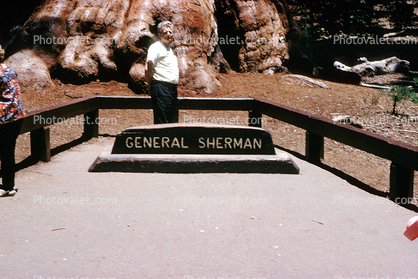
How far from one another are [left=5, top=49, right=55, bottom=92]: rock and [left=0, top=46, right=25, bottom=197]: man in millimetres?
7993

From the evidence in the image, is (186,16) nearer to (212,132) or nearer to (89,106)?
(89,106)

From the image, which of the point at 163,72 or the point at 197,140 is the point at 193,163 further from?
the point at 163,72

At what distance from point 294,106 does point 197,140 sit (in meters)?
7.25

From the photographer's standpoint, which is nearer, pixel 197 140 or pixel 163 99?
pixel 197 140

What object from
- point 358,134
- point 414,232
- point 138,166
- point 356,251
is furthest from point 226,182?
point 414,232

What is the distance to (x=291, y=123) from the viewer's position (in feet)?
A: 26.0

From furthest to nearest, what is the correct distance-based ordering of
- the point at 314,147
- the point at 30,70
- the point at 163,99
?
the point at 30,70
the point at 314,147
the point at 163,99

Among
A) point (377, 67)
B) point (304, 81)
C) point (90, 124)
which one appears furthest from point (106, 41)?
point (377, 67)

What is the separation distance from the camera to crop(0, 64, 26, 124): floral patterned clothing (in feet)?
16.4

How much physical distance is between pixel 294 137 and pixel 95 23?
287 inches

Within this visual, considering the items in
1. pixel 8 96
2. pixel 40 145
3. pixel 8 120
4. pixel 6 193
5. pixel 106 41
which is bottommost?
pixel 6 193

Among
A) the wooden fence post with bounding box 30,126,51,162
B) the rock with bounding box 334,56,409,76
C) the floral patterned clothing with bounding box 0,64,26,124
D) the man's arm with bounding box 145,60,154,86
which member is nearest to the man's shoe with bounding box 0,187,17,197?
the floral patterned clothing with bounding box 0,64,26,124

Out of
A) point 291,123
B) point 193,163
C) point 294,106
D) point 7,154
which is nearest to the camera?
point 7,154

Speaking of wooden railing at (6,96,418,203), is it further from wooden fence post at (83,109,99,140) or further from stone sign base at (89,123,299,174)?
stone sign base at (89,123,299,174)
